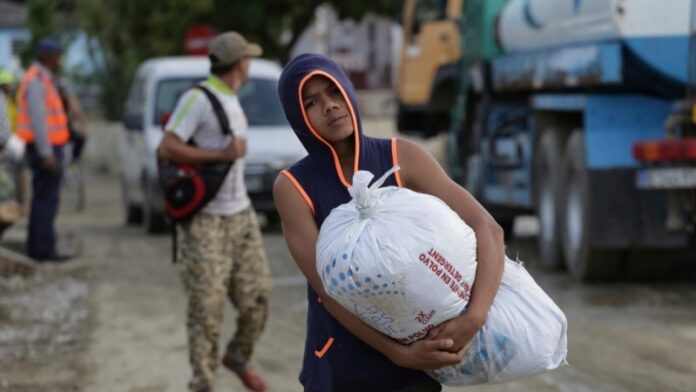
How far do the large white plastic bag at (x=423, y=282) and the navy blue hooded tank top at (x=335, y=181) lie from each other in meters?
0.18

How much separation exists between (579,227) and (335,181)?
8.25 metres

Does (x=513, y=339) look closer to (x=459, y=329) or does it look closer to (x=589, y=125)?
(x=459, y=329)

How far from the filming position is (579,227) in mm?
12125

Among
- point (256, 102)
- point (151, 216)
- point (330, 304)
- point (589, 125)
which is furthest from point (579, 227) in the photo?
point (330, 304)

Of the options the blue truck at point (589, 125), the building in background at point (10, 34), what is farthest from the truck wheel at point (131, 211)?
the building in background at point (10, 34)

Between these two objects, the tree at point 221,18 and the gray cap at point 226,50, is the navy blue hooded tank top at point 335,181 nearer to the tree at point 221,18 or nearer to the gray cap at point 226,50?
the gray cap at point 226,50

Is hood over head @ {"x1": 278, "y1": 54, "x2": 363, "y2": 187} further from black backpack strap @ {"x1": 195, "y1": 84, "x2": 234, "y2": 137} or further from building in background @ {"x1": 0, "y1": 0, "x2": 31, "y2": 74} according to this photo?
building in background @ {"x1": 0, "y1": 0, "x2": 31, "y2": 74}

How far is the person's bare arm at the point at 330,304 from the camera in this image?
3.75 m

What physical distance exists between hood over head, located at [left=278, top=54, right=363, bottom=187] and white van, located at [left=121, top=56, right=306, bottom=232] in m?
11.8

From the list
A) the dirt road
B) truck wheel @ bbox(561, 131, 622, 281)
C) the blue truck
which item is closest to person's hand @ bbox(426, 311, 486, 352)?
the dirt road

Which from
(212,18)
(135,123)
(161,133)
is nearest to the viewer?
(135,123)

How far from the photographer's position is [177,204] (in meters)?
7.26

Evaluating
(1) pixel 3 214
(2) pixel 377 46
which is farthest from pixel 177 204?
(2) pixel 377 46

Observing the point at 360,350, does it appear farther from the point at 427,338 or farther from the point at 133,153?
the point at 133,153
